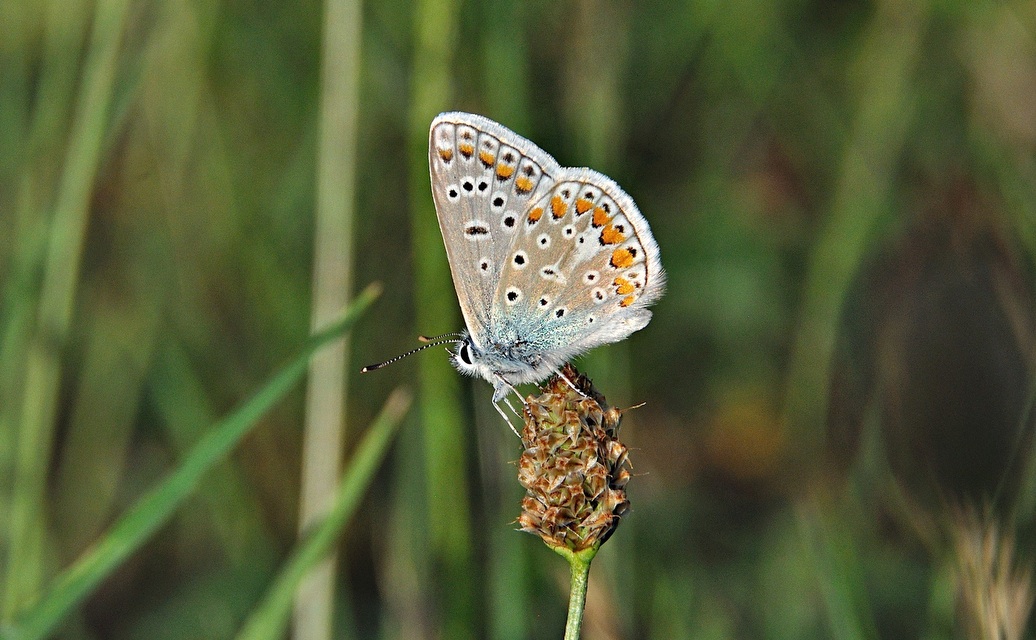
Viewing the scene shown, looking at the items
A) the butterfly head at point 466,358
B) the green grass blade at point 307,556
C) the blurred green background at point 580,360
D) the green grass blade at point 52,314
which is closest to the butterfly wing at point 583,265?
the butterfly head at point 466,358

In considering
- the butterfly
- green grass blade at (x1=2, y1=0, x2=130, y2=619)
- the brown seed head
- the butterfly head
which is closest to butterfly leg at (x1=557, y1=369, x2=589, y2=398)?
the brown seed head

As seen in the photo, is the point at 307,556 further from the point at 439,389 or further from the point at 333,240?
the point at 333,240

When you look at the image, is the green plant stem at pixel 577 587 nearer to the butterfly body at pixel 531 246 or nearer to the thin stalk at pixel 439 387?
the thin stalk at pixel 439 387

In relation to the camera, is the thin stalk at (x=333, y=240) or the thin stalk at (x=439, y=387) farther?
the thin stalk at (x=333, y=240)

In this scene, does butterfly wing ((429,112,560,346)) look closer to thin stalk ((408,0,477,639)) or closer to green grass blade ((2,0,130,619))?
thin stalk ((408,0,477,639))

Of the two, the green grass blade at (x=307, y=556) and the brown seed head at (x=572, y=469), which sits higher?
the brown seed head at (x=572, y=469)

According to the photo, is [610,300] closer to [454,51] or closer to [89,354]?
[454,51]

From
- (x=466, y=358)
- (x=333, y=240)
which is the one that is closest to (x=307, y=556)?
(x=466, y=358)
